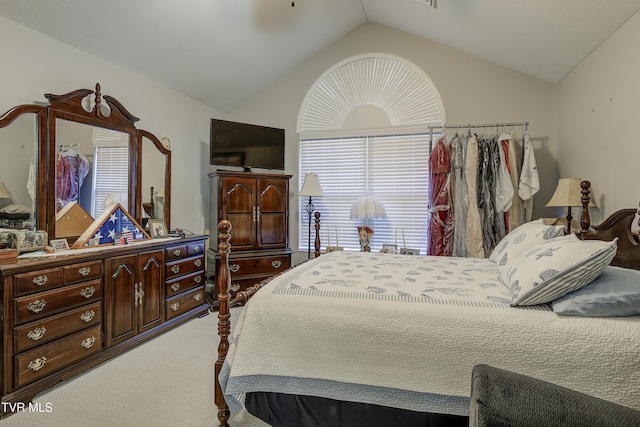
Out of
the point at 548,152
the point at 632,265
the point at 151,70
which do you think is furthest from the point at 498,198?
the point at 151,70

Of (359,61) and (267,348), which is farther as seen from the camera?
(359,61)

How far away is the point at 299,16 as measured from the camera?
327 cm

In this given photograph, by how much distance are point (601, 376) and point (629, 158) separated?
1761mm

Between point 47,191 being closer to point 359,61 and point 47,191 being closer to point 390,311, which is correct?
point 390,311

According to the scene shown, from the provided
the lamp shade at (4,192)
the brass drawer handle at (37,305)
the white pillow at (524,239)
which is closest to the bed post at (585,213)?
the white pillow at (524,239)

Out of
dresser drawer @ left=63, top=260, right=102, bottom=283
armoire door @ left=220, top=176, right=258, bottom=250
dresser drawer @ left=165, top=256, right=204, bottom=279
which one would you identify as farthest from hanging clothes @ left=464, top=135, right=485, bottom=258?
dresser drawer @ left=63, top=260, right=102, bottom=283

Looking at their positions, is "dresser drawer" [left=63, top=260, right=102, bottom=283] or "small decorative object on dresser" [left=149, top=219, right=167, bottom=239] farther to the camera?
"small decorative object on dresser" [left=149, top=219, right=167, bottom=239]

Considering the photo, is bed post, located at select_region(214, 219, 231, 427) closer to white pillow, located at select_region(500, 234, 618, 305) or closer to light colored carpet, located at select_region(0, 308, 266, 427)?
light colored carpet, located at select_region(0, 308, 266, 427)

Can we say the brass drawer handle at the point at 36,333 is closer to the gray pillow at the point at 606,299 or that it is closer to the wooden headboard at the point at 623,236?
the gray pillow at the point at 606,299

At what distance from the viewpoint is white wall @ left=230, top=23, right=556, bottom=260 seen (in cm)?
339

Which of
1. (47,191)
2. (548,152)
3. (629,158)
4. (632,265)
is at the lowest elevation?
(632,265)

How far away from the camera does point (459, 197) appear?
10.5ft

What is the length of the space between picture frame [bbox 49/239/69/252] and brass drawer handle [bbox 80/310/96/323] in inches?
19.7

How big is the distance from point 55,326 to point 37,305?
189 millimetres
